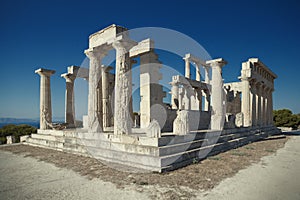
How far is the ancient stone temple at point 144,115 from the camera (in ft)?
23.9

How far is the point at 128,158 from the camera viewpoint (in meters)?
7.09

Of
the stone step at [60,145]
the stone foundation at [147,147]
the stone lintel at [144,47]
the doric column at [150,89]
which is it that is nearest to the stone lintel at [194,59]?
the doric column at [150,89]

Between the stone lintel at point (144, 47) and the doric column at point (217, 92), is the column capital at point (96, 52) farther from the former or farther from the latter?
the doric column at point (217, 92)

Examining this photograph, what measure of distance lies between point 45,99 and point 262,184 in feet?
47.2

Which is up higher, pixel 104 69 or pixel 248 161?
pixel 104 69

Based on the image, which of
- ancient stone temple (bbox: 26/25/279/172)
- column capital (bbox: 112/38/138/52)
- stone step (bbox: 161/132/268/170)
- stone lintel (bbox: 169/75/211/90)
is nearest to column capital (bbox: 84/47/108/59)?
ancient stone temple (bbox: 26/25/279/172)

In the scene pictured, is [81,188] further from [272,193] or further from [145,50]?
[145,50]

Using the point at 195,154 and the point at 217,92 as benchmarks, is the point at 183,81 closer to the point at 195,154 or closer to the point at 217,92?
the point at 217,92

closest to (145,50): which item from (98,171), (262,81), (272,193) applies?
(98,171)

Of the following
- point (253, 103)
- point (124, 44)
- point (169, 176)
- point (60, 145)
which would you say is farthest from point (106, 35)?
point (253, 103)

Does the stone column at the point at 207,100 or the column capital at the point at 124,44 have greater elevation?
the column capital at the point at 124,44

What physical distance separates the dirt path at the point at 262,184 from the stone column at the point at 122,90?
14.7 ft

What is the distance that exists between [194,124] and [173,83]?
19.0 ft

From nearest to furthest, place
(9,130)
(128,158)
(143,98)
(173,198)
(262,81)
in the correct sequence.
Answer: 1. (173,198)
2. (128,158)
3. (143,98)
4. (262,81)
5. (9,130)
